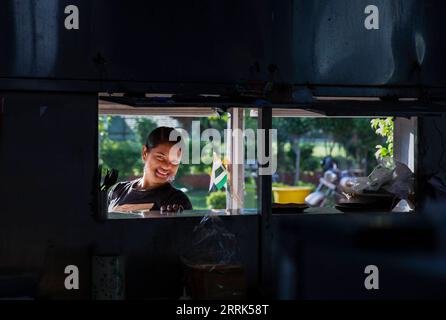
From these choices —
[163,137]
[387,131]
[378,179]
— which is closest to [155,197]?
[163,137]

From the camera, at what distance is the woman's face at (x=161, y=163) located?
527 centimetres

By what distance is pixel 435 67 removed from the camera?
380cm

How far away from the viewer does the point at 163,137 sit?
17.4 ft

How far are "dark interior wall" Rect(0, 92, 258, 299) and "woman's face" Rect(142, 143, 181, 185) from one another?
1.82m

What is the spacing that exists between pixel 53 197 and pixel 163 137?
78.4 inches

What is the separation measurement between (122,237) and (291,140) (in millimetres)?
19976

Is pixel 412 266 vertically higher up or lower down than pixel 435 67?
lower down

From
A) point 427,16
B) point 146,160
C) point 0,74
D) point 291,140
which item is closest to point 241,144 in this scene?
point 146,160

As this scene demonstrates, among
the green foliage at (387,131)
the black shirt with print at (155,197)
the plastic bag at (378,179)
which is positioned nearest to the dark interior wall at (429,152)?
the plastic bag at (378,179)

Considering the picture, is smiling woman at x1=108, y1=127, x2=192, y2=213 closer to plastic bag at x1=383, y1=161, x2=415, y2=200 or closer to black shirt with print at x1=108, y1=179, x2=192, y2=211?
black shirt with print at x1=108, y1=179, x2=192, y2=211

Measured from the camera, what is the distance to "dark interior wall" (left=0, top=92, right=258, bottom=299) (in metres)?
3.38

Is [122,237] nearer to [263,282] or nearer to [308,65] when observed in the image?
[263,282]

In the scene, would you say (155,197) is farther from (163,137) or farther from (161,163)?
(163,137)

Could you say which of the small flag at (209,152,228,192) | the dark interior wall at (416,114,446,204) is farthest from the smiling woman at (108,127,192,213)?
the dark interior wall at (416,114,446,204)
